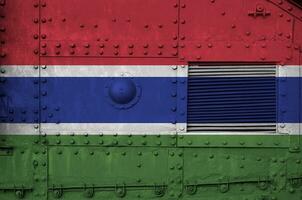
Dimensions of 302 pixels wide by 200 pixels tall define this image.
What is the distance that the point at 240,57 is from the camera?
3.04m

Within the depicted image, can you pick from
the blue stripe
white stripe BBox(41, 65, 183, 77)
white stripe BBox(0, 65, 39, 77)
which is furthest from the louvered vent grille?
white stripe BBox(0, 65, 39, 77)

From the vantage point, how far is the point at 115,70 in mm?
3059

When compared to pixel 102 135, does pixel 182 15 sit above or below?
above

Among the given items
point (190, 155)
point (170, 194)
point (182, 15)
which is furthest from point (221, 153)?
point (182, 15)

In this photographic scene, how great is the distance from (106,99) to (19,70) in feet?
2.21

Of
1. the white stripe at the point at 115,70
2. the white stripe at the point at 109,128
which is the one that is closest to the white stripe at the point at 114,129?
the white stripe at the point at 109,128

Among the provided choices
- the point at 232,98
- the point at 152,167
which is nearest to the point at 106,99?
the point at 152,167

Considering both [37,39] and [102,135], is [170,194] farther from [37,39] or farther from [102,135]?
[37,39]

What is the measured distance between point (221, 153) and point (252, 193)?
1.22 ft

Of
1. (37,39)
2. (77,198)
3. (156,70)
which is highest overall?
(37,39)

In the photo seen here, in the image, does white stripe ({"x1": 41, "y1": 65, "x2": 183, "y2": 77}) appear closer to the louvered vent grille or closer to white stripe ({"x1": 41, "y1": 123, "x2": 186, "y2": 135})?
the louvered vent grille

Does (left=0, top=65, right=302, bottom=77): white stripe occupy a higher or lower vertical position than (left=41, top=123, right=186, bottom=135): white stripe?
higher

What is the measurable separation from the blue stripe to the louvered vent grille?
0.01 metres

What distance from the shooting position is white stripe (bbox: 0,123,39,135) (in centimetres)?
307
